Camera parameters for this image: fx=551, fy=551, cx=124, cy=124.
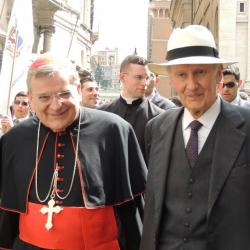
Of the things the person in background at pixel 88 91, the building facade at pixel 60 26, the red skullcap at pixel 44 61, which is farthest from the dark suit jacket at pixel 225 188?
the building facade at pixel 60 26

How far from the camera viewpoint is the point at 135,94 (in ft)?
20.0

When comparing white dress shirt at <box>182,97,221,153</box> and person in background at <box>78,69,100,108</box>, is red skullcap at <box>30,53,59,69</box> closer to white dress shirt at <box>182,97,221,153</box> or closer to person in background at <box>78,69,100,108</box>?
white dress shirt at <box>182,97,221,153</box>

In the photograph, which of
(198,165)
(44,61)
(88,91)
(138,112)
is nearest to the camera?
(198,165)

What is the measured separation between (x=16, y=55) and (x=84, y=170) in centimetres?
365

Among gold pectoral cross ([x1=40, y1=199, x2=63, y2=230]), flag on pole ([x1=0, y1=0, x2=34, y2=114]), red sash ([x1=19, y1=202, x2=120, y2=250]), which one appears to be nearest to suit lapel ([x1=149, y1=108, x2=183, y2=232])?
red sash ([x1=19, y1=202, x2=120, y2=250])

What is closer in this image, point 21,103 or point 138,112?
point 138,112

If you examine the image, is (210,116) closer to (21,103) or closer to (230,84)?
(230,84)

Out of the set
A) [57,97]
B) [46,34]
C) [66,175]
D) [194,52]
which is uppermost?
[46,34]

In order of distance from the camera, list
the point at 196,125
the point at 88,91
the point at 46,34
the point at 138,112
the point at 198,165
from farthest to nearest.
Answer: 1. the point at 46,34
2. the point at 88,91
3. the point at 138,112
4. the point at 196,125
5. the point at 198,165

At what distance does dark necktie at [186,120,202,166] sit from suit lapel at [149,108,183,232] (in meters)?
0.14

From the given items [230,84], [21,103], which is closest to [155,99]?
[230,84]

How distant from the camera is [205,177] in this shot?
2.91 metres

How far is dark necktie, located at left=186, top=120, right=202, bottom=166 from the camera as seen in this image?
2.98m

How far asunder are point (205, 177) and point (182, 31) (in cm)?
85
